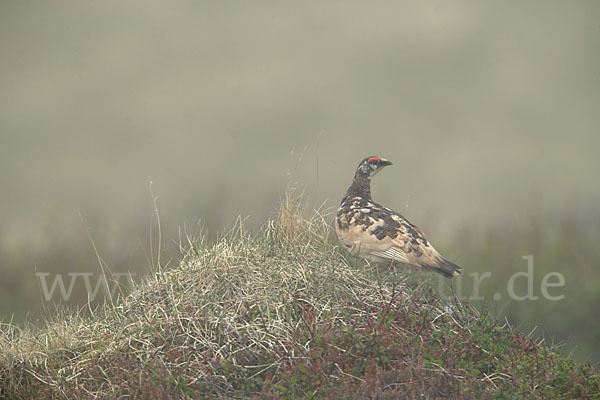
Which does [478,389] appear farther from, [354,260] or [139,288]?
[139,288]

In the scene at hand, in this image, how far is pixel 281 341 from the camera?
5.54 m

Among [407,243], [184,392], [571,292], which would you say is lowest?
[571,292]

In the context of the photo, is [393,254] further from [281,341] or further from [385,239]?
[281,341]

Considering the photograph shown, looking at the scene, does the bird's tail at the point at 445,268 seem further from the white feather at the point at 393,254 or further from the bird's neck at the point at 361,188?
the bird's neck at the point at 361,188

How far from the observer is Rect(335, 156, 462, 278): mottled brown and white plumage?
279 inches

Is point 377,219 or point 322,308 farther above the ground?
point 377,219

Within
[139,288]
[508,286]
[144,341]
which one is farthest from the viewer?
[508,286]

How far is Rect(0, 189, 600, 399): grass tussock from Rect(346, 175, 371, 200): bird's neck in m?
1.02

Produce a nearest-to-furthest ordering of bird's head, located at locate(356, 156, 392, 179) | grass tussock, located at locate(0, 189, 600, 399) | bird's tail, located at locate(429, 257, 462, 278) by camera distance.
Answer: grass tussock, located at locate(0, 189, 600, 399) < bird's tail, located at locate(429, 257, 462, 278) < bird's head, located at locate(356, 156, 392, 179)

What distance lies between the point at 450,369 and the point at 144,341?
8.44ft

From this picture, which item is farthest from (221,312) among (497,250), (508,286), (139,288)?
(497,250)

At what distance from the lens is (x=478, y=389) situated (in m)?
5.15

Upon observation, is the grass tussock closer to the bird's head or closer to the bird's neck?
the bird's neck

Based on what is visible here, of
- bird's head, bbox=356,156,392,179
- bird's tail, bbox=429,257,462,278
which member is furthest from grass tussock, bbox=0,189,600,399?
bird's head, bbox=356,156,392,179
